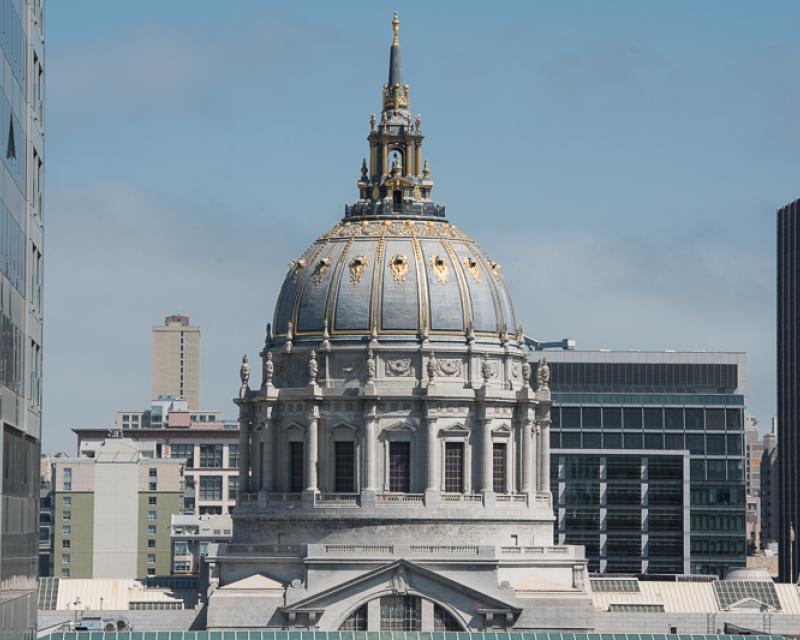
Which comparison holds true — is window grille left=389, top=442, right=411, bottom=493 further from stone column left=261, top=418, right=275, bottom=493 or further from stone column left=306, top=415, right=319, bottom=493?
stone column left=261, top=418, right=275, bottom=493

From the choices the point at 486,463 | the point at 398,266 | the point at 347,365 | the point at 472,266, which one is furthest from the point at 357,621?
the point at 472,266

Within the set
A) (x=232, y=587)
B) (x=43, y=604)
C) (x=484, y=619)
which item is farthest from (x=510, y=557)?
(x=43, y=604)

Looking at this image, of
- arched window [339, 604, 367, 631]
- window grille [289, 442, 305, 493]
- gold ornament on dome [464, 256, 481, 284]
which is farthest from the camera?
gold ornament on dome [464, 256, 481, 284]

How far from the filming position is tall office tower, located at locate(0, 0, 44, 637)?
75250 mm

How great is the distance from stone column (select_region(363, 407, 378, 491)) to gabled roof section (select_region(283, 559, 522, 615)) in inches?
258

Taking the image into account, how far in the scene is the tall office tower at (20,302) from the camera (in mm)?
75250

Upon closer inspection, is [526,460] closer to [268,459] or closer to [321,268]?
[268,459]

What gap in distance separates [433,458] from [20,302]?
115 m

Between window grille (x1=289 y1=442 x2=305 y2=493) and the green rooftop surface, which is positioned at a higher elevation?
window grille (x1=289 y1=442 x2=305 y2=493)

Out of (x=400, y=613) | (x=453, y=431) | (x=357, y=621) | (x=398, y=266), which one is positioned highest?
(x=398, y=266)

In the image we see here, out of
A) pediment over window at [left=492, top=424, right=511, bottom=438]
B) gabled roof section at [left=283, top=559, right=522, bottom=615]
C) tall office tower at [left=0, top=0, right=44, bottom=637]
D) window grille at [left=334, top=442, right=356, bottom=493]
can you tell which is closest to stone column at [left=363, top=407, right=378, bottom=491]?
window grille at [left=334, top=442, right=356, bottom=493]

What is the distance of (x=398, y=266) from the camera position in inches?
7781

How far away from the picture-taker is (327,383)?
7756 inches

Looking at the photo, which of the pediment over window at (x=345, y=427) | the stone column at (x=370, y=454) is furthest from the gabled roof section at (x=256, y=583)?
the pediment over window at (x=345, y=427)
